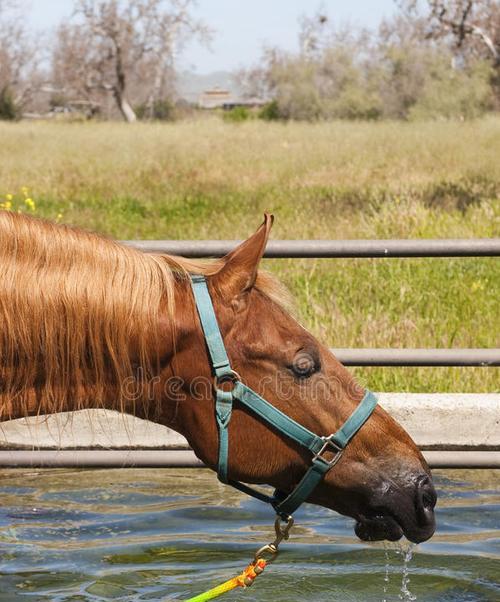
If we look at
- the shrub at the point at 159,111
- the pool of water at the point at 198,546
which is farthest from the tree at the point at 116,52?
the pool of water at the point at 198,546

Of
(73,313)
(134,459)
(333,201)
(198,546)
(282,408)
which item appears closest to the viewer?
(73,313)

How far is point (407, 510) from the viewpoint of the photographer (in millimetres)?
2869

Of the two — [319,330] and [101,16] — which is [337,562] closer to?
[319,330]

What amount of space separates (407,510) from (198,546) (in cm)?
181

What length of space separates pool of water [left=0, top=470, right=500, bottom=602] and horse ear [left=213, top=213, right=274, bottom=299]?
1.52 metres

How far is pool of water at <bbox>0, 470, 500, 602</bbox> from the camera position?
406 centimetres

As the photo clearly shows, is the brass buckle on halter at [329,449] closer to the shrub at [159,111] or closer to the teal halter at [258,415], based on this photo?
the teal halter at [258,415]

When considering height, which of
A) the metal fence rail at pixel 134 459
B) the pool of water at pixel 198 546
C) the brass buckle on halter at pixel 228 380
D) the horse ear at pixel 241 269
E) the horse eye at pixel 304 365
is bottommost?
the pool of water at pixel 198 546

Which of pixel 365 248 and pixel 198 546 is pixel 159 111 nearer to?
pixel 365 248

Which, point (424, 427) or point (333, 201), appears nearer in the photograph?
point (424, 427)

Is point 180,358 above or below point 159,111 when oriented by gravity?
above

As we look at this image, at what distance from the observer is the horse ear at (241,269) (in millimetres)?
2736

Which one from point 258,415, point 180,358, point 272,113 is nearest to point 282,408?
point 258,415

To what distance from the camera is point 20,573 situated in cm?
422
